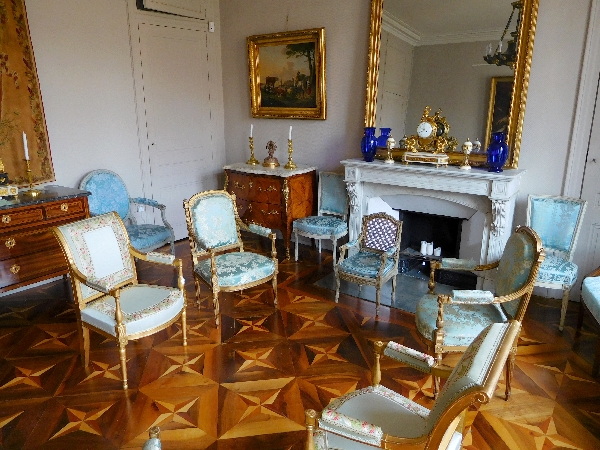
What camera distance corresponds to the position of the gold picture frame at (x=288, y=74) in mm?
4277

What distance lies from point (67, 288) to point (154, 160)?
154 centimetres

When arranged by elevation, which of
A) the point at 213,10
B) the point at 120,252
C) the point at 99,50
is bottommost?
the point at 120,252

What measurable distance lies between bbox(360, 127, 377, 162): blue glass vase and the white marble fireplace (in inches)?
2.9

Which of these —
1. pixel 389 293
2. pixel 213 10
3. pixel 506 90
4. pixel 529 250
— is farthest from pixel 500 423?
pixel 213 10

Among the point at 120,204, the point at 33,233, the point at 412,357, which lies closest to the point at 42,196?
the point at 33,233

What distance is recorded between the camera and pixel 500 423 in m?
2.09

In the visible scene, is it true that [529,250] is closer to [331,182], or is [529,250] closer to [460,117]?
[460,117]

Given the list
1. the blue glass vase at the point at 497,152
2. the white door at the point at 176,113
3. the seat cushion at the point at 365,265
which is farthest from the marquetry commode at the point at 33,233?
the blue glass vase at the point at 497,152

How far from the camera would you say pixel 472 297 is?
2141 mm

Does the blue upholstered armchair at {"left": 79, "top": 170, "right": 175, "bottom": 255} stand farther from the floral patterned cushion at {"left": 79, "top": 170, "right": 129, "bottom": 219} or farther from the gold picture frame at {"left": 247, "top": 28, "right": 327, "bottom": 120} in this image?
the gold picture frame at {"left": 247, "top": 28, "right": 327, "bottom": 120}

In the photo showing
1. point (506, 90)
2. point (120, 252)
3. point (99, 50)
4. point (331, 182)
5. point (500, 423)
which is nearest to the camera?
point (500, 423)

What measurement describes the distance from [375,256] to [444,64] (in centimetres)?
162

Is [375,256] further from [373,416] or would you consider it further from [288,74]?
[288,74]

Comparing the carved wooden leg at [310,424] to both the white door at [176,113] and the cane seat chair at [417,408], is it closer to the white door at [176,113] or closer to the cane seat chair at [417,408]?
the cane seat chair at [417,408]
